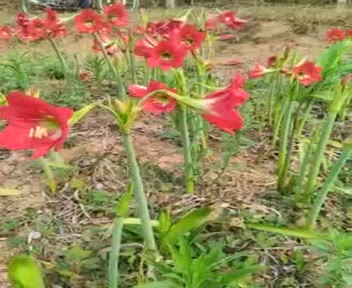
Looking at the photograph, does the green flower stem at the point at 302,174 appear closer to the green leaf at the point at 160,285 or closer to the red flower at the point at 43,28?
the green leaf at the point at 160,285

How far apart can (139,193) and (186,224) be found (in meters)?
0.17

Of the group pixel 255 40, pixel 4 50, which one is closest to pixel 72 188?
pixel 4 50

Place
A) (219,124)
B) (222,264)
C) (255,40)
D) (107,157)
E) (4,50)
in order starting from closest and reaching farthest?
(219,124)
(222,264)
(107,157)
(4,50)
(255,40)

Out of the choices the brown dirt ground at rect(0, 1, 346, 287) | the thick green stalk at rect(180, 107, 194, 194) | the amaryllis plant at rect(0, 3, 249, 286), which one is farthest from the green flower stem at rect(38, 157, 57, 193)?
the thick green stalk at rect(180, 107, 194, 194)

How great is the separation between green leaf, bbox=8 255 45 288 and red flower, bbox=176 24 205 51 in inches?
39.5

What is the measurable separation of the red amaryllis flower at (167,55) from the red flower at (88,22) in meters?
0.67

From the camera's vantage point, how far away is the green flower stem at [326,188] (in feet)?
6.43

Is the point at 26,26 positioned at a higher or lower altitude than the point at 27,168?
higher

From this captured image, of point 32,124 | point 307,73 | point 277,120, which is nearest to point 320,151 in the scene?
point 307,73

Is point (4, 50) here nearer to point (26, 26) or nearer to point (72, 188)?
point (26, 26)

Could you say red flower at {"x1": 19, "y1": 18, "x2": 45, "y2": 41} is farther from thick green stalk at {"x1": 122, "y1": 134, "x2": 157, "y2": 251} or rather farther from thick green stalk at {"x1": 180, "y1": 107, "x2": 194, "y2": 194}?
thick green stalk at {"x1": 122, "y1": 134, "x2": 157, "y2": 251}

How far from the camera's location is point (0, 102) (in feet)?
7.23

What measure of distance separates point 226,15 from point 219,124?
145 centimetres

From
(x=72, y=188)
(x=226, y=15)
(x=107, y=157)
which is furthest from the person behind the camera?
(x=226, y=15)
